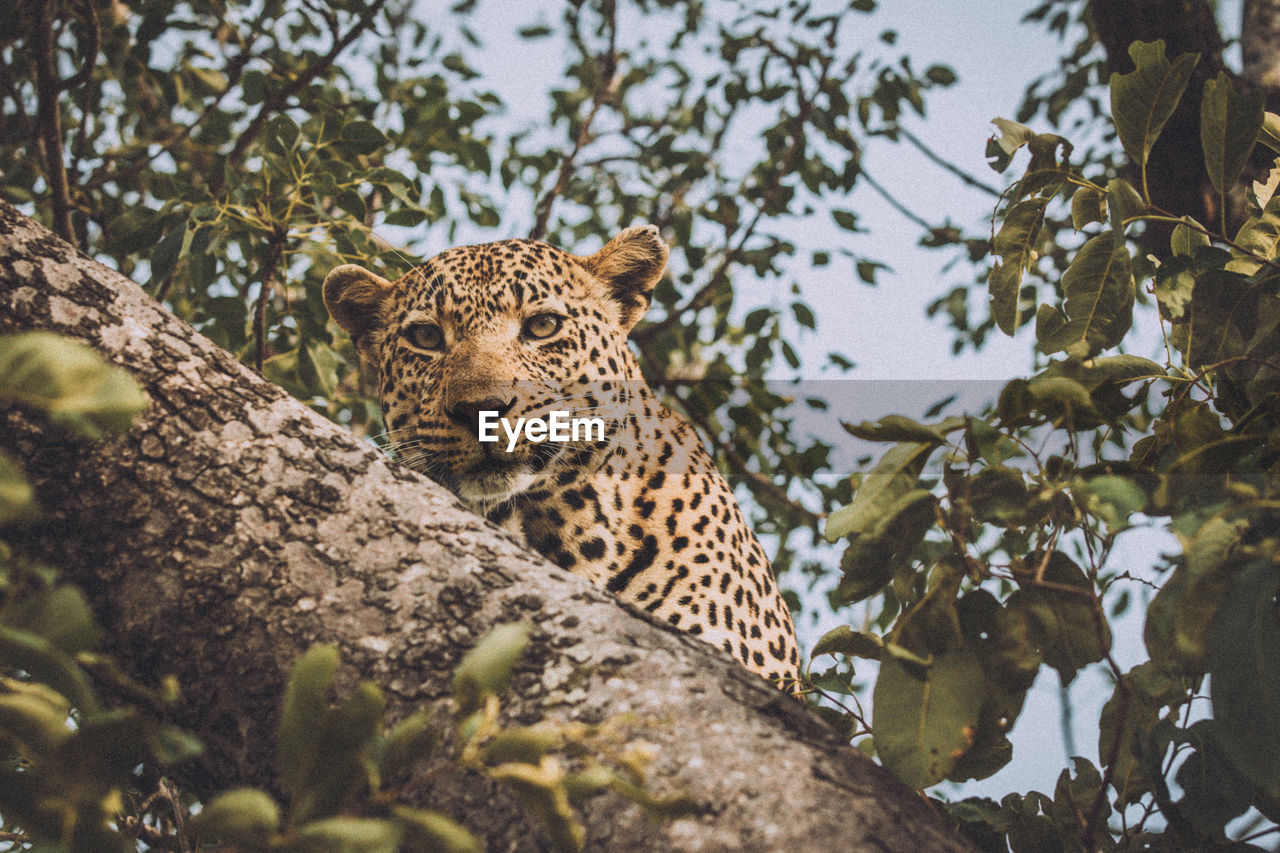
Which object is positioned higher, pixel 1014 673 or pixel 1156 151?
pixel 1156 151

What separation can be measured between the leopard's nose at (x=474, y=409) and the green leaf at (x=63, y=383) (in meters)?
2.34

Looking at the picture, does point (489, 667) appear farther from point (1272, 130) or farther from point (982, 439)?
point (1272, 130)

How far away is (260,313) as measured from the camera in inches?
130

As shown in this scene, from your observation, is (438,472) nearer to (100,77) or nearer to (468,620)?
(468,620)

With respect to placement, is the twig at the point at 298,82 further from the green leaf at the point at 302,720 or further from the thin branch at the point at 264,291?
the green leaf at the point at 302,720

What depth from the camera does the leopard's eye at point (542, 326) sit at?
381 centimetres

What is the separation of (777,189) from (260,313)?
2.96 metres

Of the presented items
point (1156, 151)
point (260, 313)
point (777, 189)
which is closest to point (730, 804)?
point (260, 313)

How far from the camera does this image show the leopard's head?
3266mm

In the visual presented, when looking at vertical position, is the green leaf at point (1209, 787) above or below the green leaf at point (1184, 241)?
below

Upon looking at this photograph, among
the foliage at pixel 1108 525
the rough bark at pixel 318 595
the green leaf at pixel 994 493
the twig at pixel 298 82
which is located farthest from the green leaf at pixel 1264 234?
the twig at pixel 298 82

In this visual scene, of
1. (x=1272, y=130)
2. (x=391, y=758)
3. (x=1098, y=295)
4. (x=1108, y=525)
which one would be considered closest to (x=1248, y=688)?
(x=1108, y=525)

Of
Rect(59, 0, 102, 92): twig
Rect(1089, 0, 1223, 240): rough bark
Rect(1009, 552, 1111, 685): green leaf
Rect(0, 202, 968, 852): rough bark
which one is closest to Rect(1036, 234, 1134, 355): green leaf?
Rect(1009, 552, 1111, 685): green leaf

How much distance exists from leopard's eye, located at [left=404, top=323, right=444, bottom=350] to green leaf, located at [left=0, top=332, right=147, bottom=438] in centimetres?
296
